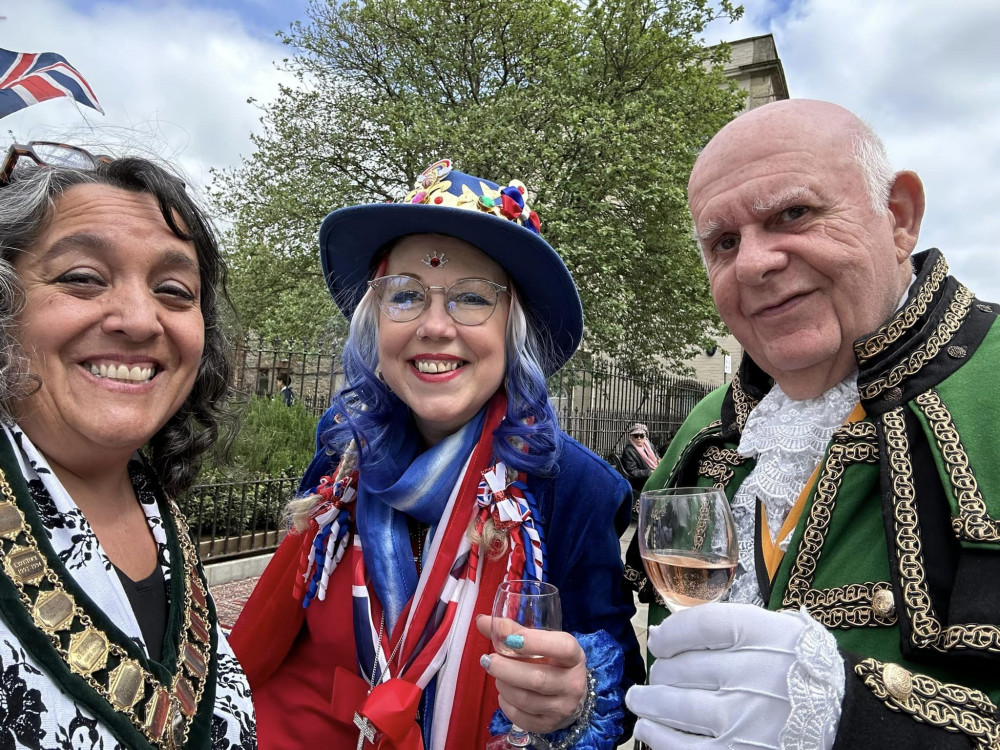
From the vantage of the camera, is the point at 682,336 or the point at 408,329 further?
the point at 682,336

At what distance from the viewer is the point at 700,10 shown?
42.6 ft

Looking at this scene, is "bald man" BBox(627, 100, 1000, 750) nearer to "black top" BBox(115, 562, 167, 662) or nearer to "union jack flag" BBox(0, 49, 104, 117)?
"black top" BBox(115, 562, 167, 662)

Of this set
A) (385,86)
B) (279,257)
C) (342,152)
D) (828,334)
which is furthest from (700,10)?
(828,334)

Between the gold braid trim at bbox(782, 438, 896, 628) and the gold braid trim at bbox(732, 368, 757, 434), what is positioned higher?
the gold braid trim at bbox(732, 368, 757, 434)

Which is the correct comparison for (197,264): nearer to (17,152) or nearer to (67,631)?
(17,152)

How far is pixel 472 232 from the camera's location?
6.30ft

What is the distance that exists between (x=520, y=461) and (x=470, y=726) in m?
0.73

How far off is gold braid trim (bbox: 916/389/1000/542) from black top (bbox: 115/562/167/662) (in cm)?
170

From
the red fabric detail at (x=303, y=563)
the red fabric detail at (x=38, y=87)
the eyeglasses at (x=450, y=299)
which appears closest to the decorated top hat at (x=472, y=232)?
the eyeglasses at (x=450, y=299)

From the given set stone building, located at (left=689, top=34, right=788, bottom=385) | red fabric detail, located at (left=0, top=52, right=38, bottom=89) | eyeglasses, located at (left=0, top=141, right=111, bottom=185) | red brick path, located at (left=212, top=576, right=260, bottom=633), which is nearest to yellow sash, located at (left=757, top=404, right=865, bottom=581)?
eyeglasses, located at (left=0, top=141, right=111, bottom=185)

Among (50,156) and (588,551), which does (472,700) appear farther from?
(50,156)

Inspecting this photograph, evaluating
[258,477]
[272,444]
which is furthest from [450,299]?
[272,444]

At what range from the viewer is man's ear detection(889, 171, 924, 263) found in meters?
1.63

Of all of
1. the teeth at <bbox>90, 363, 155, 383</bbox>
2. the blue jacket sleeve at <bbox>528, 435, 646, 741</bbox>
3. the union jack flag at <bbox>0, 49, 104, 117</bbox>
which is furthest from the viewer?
the union jack flag at <bbox>0, 49, 104, 117</bbox>
